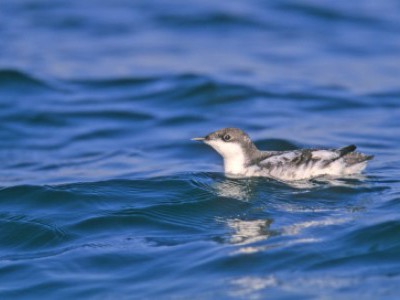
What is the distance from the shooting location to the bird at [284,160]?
43.5ft

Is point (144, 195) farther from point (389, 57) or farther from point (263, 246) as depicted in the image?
point (389, 57)

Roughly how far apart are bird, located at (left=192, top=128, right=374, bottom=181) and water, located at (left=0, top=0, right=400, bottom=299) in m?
0.21

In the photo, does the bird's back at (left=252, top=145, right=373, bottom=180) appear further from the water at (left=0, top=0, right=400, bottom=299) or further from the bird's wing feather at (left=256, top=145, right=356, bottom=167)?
the water at (left=0, top=0, right=400, bottom=299)

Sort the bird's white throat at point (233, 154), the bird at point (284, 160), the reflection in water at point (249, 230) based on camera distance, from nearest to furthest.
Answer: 1. the reflection in water at point (249, 230)
2. the bird at point (284, 160)
3. the bird's white throat at point (233, 154)

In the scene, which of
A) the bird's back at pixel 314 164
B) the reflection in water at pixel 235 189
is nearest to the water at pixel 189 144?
the reflection in water at pixel 235 189

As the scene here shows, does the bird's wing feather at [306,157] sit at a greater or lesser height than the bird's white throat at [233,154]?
lesser

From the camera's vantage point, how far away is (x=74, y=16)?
88.6 feet

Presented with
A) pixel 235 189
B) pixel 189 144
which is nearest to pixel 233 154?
pixel 235 189

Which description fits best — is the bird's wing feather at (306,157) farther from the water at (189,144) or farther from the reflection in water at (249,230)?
the reflection in water at (249,230)

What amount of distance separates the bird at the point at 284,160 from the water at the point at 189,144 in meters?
0.21

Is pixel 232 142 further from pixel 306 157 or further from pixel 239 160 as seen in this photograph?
pixel 306 157

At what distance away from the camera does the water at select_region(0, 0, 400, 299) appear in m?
10.8

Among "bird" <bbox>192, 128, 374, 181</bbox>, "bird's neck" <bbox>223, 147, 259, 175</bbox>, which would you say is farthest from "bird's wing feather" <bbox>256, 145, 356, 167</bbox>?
"bird's neck" <bbox>223, 147, 259, 175</bbox>

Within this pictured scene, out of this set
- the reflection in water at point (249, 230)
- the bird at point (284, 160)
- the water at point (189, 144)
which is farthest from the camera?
the bird at point (284, 160)
